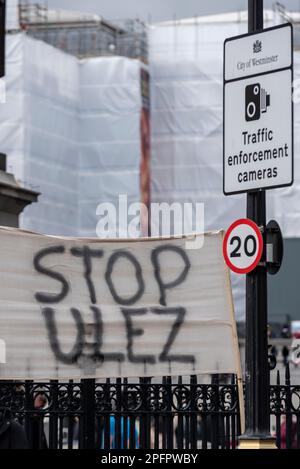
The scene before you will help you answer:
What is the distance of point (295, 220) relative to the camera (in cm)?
5034

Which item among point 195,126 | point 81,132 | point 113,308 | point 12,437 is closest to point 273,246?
point 113,308

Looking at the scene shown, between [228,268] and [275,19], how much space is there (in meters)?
42.5

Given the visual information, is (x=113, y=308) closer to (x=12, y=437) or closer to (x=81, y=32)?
(x=12, y=437)

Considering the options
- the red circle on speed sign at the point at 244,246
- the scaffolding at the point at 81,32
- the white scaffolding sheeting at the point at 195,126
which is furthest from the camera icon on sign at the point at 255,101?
the scaffolding at the point at 81,32

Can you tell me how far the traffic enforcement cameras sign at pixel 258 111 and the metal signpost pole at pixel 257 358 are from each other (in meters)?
0.23

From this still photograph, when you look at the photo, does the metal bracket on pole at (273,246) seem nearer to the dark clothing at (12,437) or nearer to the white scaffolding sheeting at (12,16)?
the dark clothing at (12,437)

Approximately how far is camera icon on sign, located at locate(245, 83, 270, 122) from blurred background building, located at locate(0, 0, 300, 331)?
1534 inches

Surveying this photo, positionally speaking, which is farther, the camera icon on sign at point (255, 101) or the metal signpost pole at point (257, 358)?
the camera icon on sign at point (255, 101)

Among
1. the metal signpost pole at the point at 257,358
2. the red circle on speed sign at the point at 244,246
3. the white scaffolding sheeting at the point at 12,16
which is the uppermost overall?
the white scaffolding sheeting at the point at 12,16

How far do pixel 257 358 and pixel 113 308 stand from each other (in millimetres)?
1373

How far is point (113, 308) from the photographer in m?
9.90

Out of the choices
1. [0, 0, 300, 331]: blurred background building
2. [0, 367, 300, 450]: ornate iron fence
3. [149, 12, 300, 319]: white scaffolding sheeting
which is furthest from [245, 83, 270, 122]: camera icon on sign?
[149, 12, 300, 319]: white scaffolding sheeting

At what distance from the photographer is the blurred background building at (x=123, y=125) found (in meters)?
48.8

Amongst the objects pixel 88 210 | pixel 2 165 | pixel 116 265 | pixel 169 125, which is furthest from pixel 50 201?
pixel 116 265
